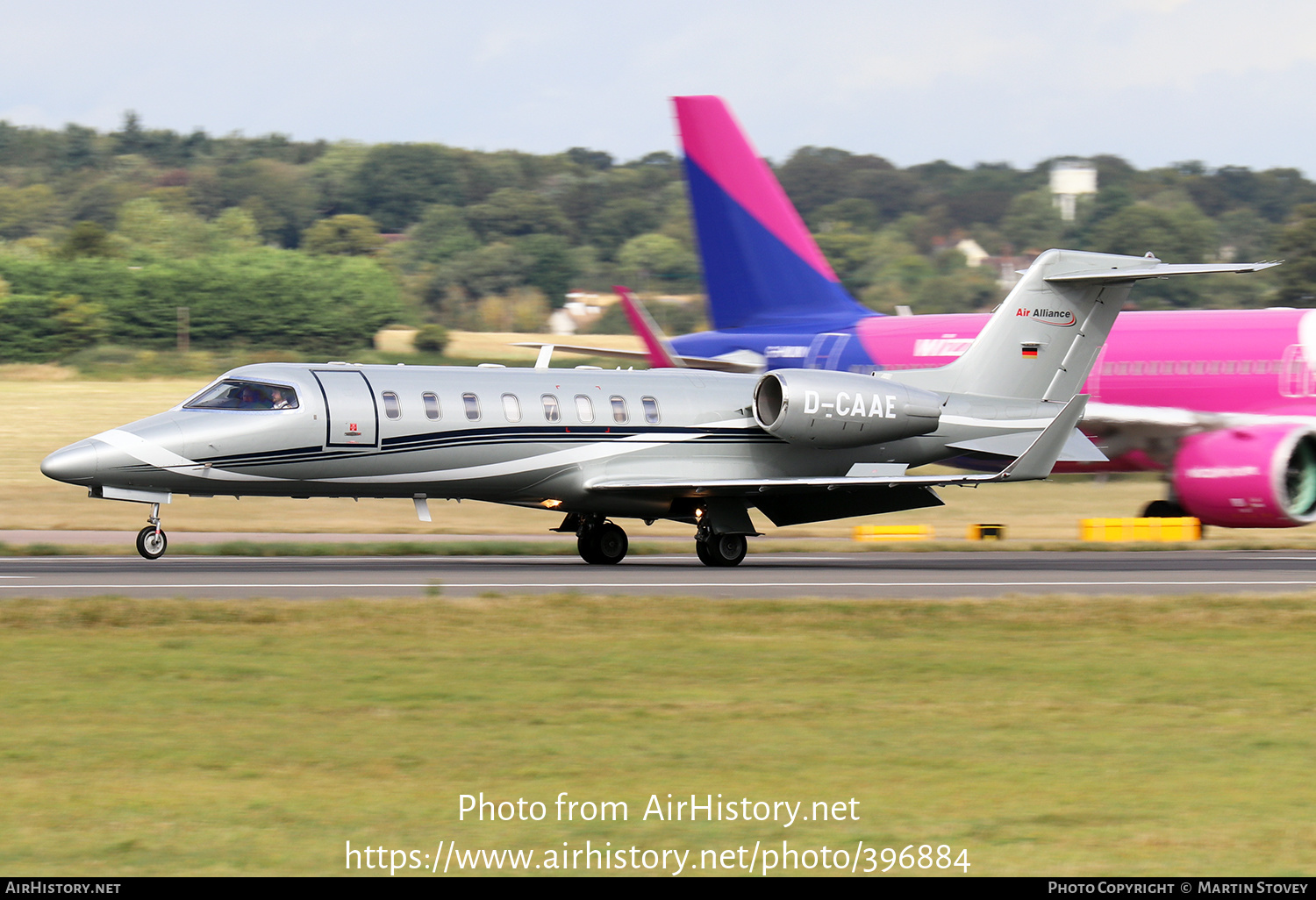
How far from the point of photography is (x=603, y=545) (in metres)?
26.6

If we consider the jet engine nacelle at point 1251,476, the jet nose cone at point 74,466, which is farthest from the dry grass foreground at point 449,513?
the jet nose cone at point 74,466

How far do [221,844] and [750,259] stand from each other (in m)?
30.8

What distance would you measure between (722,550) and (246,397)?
8103 millimetres

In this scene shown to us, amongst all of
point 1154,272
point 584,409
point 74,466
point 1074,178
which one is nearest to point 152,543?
point 74,466

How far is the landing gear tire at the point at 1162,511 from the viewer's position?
34938 millimetres

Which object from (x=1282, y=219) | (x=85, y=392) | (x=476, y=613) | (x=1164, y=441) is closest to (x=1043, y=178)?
(x=1282, y=219)

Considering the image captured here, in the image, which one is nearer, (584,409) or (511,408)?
(511,408)

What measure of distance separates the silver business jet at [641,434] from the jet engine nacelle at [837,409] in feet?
0.11

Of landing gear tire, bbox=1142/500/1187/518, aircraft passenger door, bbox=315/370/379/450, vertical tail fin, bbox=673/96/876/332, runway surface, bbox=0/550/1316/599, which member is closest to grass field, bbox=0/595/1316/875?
runway surface, bbox=0/550/1316/599

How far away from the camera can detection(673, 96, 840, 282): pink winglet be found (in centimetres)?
3697

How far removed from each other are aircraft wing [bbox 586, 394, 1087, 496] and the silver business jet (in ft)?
0.12

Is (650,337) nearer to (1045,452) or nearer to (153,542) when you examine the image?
(1045,452)

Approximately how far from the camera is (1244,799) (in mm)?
9336

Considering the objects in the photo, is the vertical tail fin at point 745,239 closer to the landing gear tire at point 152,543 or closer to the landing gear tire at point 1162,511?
the landing gear tire at point 1162,511
